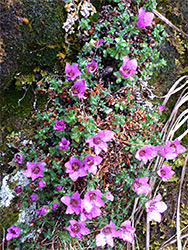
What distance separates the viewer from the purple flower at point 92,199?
1.71 m

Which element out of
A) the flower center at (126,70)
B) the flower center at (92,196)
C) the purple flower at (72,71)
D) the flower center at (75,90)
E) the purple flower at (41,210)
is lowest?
the flower center at (92,196)

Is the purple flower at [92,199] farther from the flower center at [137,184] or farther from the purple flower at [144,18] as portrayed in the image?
the purple flower at [144,18]

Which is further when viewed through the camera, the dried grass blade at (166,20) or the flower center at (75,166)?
the dried grass blade at (166,20)

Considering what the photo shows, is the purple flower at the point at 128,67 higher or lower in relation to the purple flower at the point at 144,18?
lower

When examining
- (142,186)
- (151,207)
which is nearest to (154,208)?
(151,207)

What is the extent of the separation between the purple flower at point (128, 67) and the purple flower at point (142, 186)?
88 centimetres

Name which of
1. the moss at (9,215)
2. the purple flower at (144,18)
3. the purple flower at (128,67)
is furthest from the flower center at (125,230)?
the purple flower at (144,18)

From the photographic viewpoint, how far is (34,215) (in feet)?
6.78

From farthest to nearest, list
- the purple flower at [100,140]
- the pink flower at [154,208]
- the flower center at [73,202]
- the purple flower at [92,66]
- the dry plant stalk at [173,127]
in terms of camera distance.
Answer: the dry plant stalk at [173,127] < the pink flower at [154,208] < the purple flower at [92,66] < the flower center at [73,202] < the purple flower at [100,140]

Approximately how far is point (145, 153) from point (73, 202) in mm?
684

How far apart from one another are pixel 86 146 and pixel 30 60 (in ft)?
2.86

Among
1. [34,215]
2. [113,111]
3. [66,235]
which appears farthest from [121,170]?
[34,215]

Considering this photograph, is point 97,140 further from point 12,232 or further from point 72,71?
point 12,232

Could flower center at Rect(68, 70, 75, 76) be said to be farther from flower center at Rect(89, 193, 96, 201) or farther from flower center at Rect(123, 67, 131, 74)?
flower center at Rect(89, 193, 96, 201)
